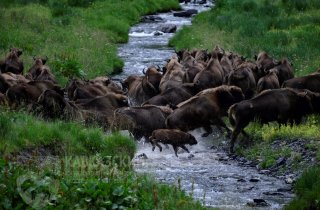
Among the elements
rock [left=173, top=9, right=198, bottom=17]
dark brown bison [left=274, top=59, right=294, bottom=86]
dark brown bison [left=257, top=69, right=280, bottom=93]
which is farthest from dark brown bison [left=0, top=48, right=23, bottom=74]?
rock [left=173, top=9, right=198, bottom=17]

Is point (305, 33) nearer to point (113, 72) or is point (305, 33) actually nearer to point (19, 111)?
point (113, 72)

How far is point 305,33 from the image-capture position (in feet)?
86.2

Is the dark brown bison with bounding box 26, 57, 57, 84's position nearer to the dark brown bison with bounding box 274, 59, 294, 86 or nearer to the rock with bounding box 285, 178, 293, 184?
the dark brown bison with bounding box 274, 59, 294, 86

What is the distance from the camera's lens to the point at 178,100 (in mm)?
18594

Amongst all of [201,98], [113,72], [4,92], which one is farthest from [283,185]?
[113,72]

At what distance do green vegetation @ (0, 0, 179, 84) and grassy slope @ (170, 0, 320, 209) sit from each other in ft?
12.1

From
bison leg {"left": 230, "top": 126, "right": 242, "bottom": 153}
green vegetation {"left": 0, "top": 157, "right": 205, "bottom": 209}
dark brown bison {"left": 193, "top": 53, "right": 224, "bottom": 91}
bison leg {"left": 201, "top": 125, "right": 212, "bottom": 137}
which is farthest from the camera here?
dark brown bison {"left": 193, "top": 53, "right": 224, "bottom": 91}

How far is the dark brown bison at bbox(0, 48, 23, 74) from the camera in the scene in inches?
832

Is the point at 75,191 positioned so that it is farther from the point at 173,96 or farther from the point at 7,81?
the point at 173,96

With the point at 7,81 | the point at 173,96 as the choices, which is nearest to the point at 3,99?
the point at 7,81

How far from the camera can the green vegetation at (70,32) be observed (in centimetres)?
2414

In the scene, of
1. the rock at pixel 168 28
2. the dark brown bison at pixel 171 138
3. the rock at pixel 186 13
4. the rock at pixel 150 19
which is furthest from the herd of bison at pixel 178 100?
the rock at pixel 186 13

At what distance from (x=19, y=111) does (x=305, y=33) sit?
14.1 meters

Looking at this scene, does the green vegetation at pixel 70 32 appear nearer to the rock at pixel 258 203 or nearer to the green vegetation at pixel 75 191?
the rock at pixel 258 203
